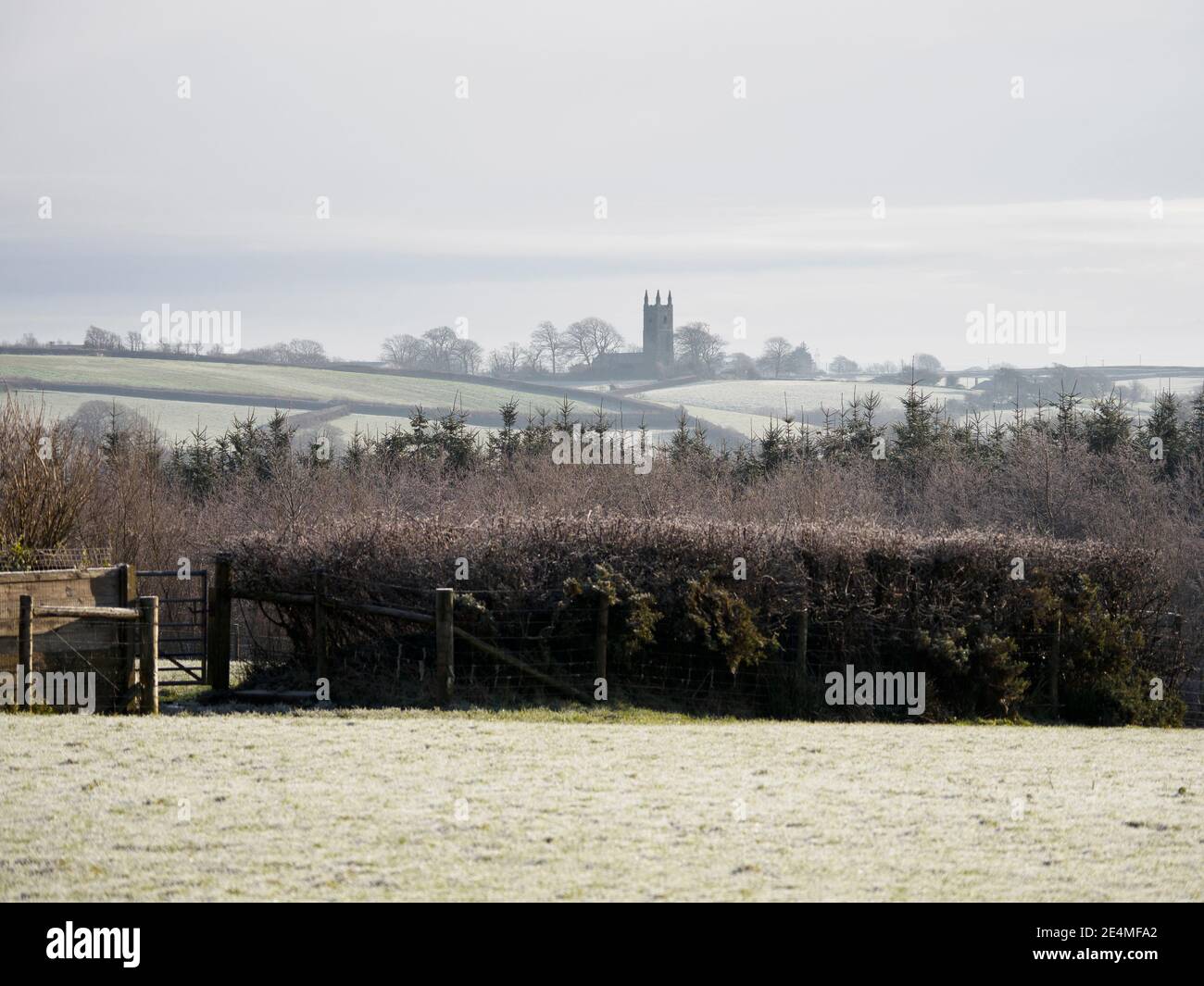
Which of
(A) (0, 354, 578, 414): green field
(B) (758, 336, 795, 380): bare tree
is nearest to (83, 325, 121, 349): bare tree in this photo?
(A) (0, 354, 578, 414): green field

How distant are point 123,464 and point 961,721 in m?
27.5

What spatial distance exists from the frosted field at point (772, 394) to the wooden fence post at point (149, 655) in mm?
76569

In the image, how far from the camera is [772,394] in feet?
335

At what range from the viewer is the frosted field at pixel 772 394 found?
95.4 meters

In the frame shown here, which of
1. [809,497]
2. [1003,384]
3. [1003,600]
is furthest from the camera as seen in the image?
[1003,384]

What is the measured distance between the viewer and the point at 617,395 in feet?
338

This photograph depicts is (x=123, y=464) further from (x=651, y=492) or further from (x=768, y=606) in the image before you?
(x=768, y=606)

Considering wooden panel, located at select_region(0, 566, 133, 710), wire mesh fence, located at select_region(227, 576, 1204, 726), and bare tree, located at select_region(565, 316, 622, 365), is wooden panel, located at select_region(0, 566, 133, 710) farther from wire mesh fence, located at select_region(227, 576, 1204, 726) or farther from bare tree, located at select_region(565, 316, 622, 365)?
bare tree, located at select_region(565, 316, 622, 365)

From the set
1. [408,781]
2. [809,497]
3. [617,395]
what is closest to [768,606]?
[408,781]

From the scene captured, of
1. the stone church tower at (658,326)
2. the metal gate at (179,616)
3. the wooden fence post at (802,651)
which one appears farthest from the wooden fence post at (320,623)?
the stone church tower at (658,326)

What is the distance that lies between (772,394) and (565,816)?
94.3 m

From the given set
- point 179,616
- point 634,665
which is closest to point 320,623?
point 634,665

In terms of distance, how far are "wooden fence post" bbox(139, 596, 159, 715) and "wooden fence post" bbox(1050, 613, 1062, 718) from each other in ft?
43.1

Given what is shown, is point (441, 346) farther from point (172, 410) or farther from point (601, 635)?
point (601, 635)
